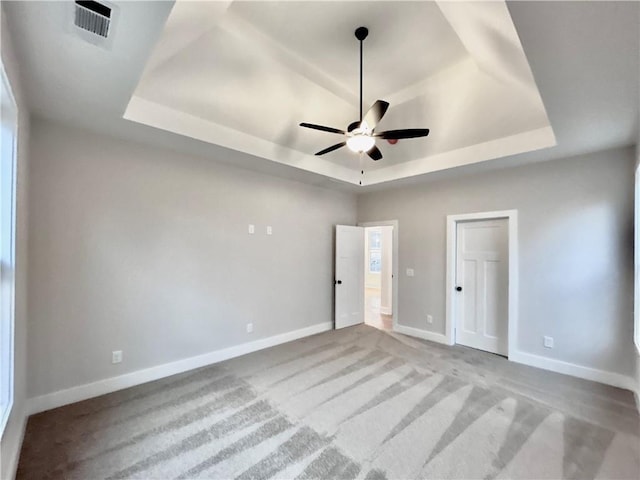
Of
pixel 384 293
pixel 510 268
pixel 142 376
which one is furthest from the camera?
pixel 384 293

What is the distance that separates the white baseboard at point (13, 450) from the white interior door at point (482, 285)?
4871mm

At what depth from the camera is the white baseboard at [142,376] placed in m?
2.65

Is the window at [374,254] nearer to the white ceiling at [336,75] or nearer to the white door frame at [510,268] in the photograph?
the white door frame at [510,268]

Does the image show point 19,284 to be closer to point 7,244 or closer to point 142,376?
point 7,244

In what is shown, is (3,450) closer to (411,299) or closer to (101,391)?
(101,391)

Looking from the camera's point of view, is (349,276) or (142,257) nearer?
(142,257)

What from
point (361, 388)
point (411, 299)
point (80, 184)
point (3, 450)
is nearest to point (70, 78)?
point (80, 184)

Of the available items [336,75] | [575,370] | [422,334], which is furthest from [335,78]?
[575,370]

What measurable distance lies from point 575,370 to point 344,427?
2.97 meters

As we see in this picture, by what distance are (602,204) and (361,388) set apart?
11.1 ft

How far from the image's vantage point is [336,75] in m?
3.01

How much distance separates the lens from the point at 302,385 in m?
3.10

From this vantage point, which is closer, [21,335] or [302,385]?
[21,335]

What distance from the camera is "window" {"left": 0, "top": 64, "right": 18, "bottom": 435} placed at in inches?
71.2
